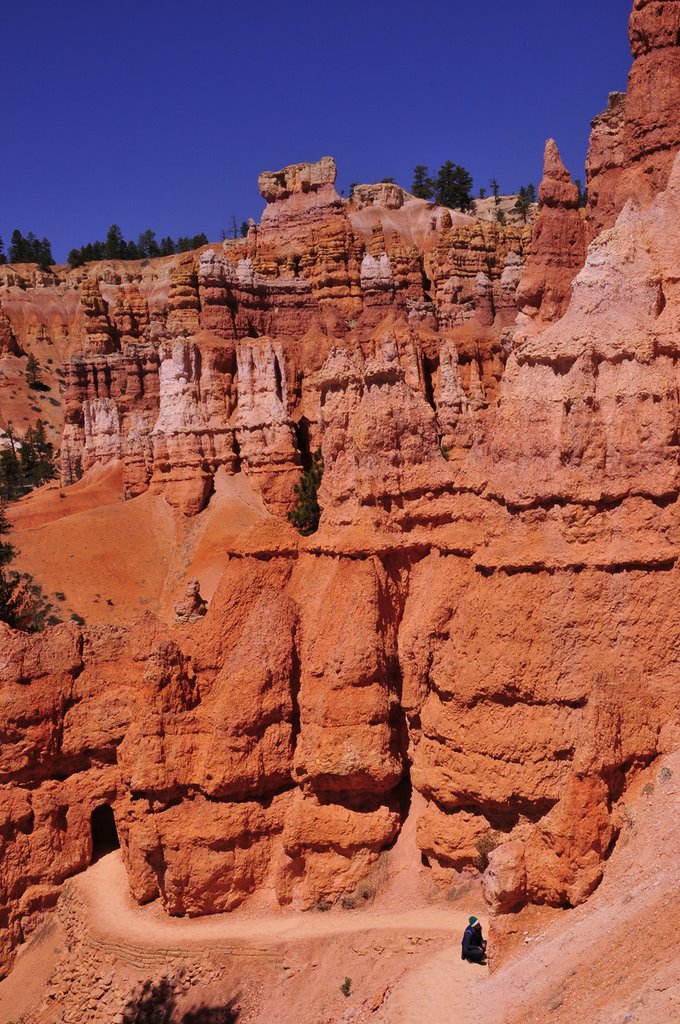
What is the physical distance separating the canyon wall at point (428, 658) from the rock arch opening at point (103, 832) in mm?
748

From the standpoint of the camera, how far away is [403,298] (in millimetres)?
54062

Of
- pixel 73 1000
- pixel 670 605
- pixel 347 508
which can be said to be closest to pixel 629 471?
pixel 670 605

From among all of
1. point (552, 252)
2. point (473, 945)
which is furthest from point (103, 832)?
point (552, 252)

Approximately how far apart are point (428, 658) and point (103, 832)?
8.62 m

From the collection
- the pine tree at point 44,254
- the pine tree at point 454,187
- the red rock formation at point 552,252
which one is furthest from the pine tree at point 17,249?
the red rock formation at point 552,252

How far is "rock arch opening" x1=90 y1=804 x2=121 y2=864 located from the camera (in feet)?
64.5

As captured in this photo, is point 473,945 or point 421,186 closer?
point 473,945

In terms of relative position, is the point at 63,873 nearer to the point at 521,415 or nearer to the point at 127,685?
the point at 127,685

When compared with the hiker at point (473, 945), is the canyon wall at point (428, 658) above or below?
above

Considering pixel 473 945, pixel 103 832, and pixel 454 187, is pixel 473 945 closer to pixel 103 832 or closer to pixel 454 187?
pixel 103 832

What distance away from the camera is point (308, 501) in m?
39.7

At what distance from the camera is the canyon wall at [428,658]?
14.4 meters

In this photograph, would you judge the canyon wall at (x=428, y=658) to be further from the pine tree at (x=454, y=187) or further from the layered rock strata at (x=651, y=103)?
the pine tree at (x=454, y=187)

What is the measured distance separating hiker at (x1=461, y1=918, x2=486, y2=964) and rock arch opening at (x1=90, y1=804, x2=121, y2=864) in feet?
29.4
